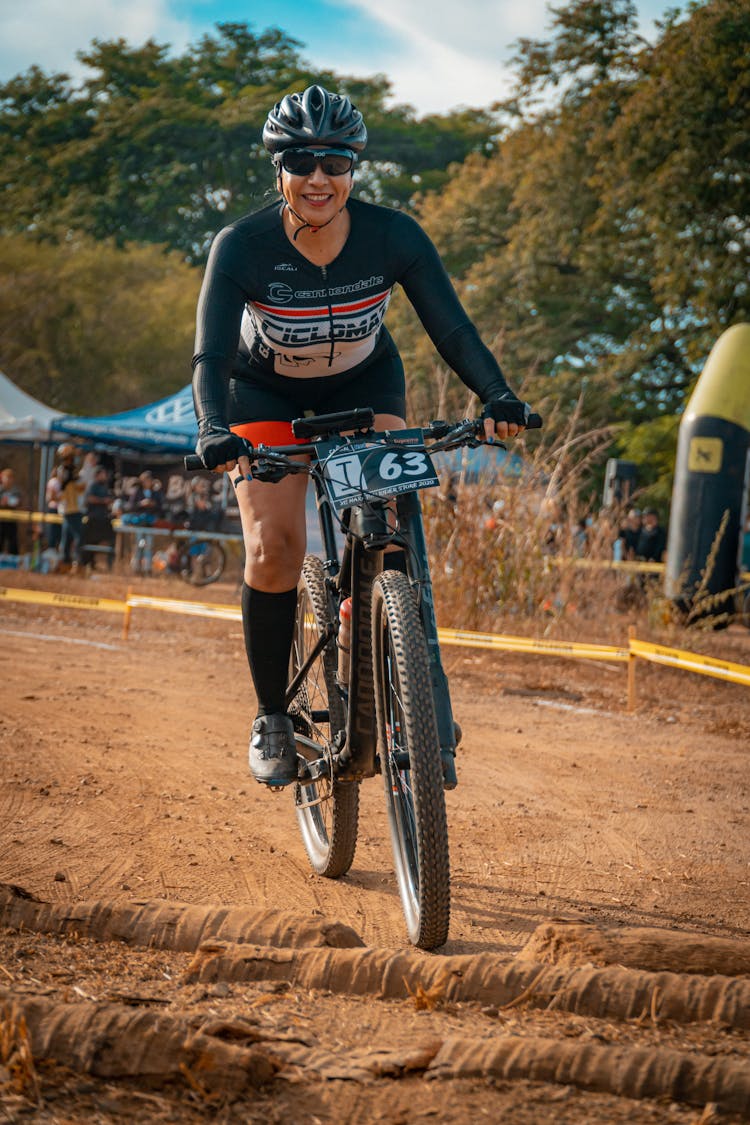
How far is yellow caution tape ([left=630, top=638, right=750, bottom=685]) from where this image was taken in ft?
25.8

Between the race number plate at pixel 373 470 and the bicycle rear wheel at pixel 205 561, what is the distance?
55.9 feet

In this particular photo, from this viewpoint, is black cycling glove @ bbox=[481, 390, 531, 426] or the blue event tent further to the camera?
the blue event tent

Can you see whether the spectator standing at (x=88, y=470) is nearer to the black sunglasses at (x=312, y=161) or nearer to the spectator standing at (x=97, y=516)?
the spectator standing at (x=97, y=516)

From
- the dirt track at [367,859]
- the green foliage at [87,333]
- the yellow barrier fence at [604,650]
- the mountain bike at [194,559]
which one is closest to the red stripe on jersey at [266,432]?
the dirt track at [367,859]

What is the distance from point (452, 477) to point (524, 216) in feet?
74.7

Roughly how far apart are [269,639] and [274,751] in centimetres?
40

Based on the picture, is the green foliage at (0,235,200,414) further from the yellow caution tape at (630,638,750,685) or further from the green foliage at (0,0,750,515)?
the yellow caution tape at (630,638,750,685)

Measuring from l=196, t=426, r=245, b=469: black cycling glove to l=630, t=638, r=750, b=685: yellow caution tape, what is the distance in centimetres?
503

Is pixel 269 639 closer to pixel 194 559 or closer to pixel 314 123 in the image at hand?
pixel 314 123

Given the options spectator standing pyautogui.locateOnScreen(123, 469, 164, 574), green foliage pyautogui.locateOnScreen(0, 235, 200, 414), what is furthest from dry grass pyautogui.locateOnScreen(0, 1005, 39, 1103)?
green foliage pyautogui.locateOnScreen(0, 235, 200, 414)

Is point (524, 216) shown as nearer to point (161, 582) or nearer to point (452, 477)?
point (161, 582)

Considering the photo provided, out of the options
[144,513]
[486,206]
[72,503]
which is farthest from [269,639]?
[486,206]

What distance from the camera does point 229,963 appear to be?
2.94 m

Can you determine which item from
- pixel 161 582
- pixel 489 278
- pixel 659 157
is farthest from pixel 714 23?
pixel 161 582
